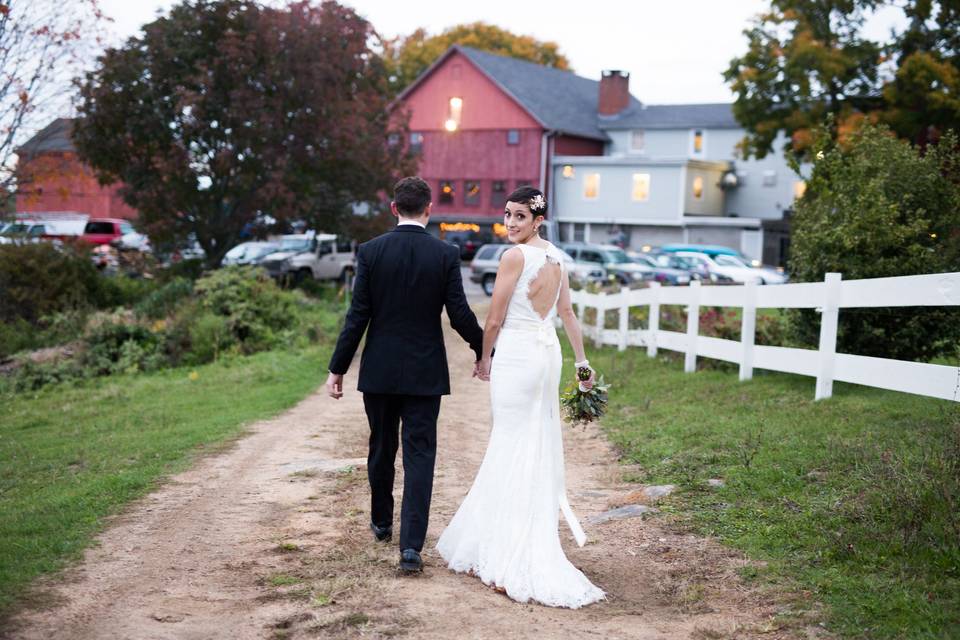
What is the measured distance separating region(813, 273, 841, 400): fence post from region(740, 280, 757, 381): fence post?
1803mm

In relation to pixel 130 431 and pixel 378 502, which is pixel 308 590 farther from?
pixel 130 431

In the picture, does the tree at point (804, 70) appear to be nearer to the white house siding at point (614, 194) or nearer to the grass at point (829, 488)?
the white house siding at point (614, 194)

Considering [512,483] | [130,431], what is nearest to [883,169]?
[512,483]

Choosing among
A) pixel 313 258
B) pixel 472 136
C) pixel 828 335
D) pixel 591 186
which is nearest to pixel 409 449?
pixel 828 335

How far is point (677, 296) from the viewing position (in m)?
13.6

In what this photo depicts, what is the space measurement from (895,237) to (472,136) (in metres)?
46.7

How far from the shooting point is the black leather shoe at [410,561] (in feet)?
17.6

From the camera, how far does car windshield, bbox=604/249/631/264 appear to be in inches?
1380

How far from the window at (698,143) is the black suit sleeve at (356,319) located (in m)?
51.3

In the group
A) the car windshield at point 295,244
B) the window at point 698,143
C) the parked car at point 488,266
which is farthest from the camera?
the window at point 698,143

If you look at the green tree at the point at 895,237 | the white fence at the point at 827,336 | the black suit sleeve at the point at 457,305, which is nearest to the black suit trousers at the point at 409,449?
the black suit sleeve at the point at 457,305

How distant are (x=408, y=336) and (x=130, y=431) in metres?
6.07

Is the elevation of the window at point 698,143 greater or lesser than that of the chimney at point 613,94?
lesser

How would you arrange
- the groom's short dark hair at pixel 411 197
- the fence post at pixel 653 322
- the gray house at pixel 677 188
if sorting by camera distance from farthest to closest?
the gray house at pixel 677 188
the fence post at pixel 653 322
the groom's short dark hair at pixel 411 197
